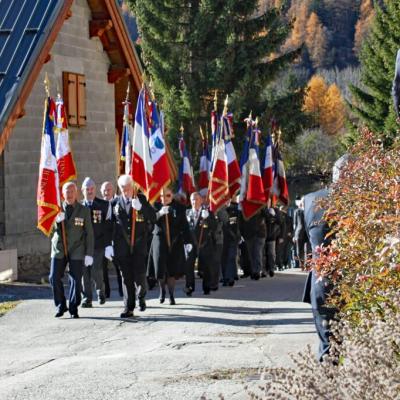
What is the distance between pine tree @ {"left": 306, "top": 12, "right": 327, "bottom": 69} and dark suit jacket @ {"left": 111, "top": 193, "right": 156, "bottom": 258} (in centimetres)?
11302

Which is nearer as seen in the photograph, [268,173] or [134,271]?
[134,271]

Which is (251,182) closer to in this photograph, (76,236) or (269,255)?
(269,255)

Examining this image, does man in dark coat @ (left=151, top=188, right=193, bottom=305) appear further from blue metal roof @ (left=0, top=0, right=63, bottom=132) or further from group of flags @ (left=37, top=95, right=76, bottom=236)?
blue metal roof @ (left=0, top=0, right=63, bottom=132)

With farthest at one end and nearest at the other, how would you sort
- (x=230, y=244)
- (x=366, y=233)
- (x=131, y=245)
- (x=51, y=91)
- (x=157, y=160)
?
(x=51, y=91) < (x=230, y=244) < (x=157, y=160) < (x=131, y=245) < (x=366, y=233)

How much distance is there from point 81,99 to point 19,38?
2821 mm

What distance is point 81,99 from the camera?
23828mm

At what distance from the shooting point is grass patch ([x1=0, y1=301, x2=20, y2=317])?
14.6 metres

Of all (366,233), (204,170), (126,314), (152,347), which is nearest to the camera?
(366,233)

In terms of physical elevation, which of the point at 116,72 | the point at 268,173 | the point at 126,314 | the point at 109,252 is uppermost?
the point at 116,72

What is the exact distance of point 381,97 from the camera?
3906 centimetres

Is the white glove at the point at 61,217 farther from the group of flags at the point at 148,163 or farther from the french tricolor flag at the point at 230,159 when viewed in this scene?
the french tricolor flag at the point at 230,159

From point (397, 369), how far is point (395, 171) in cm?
215

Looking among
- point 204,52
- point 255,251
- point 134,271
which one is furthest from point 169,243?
point 204,52

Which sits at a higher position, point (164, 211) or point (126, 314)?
point (164, 211)
